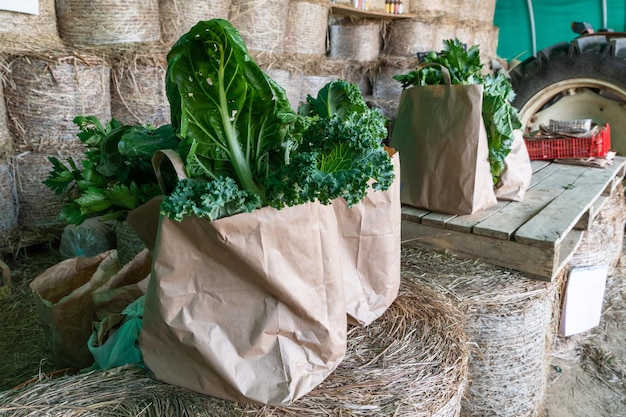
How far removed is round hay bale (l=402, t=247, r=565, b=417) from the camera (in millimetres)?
1937

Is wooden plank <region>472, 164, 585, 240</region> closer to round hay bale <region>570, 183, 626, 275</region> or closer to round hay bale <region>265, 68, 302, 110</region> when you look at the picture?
round hay bale <region>570, 183, 626, 275</region>

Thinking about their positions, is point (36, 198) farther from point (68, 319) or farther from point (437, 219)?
point (437, 219)

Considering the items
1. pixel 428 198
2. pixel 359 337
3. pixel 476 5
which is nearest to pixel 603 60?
pixel 428 198

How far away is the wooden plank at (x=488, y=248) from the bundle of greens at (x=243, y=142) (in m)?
1.17

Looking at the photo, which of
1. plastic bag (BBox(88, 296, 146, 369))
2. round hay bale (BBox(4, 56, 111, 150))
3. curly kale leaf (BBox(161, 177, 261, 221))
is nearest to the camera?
curly kale leaf (BBox(161, 177, 261, 221))

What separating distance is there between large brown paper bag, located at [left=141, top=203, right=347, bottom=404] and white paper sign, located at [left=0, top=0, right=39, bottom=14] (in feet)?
9.14

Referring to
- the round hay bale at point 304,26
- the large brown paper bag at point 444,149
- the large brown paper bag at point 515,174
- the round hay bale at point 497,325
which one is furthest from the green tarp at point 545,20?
the round hay bale at point 497,325

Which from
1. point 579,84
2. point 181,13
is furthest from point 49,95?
point 579,84

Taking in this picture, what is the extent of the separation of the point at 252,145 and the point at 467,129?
1.22 m

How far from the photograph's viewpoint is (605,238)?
9.49 ft

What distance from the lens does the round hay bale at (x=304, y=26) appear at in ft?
15.2

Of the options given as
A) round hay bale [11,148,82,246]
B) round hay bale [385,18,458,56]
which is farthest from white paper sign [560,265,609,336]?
round hay bale [385,18,458,56]

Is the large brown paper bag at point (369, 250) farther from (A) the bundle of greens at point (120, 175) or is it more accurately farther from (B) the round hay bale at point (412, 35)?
(B) the round hay bale at point (412, 35)

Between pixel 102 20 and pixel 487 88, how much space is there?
2562 mm
